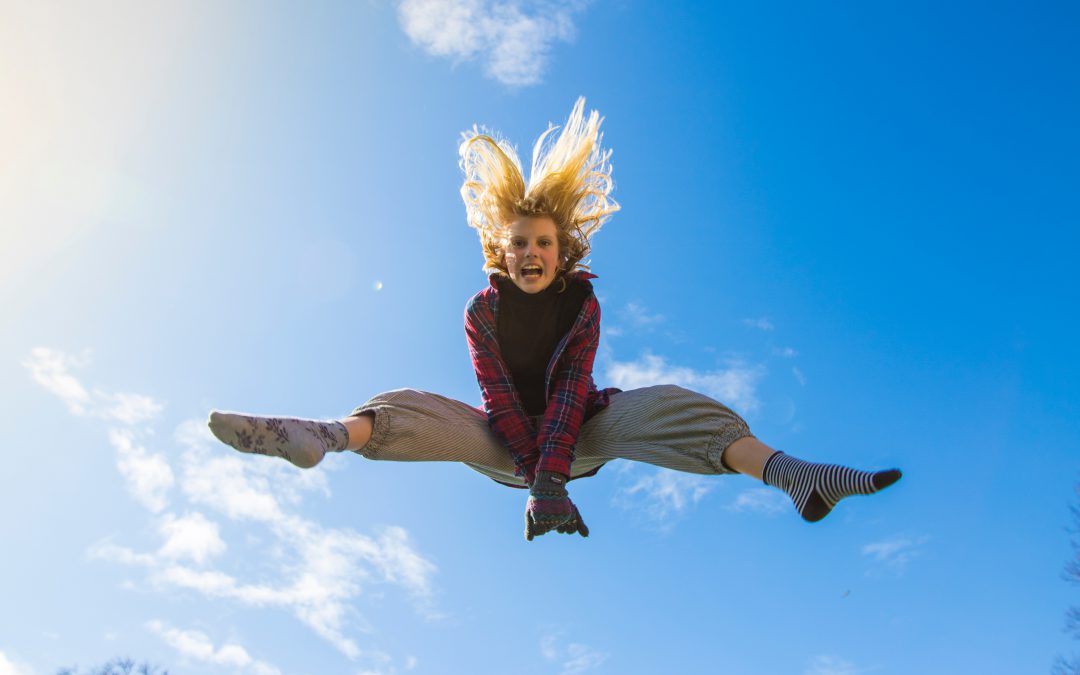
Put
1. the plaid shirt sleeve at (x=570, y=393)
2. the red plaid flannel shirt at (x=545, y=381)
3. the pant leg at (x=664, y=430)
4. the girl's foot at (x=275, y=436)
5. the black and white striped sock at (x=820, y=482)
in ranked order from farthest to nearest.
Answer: the red plaid flannel shirt at (x=545, y=381), the plaid shirt sleeve at (x=570, y=393), the pant leg at (x=664, y=430), the girl's foot at (x=275, y=436), the black and white striped sock at (x=820, y=482)

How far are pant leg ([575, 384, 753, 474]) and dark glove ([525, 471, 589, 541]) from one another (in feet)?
1.45

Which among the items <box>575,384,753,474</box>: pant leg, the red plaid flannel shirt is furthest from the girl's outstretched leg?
the red plaid flannel shirt

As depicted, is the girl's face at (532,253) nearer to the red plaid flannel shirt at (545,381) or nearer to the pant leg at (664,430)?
the red plaid flannel shirt at (545,381)

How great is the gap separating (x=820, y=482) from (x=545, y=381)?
1.82 meters

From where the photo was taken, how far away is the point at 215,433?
3.45 meters

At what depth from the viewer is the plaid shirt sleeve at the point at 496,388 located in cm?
478

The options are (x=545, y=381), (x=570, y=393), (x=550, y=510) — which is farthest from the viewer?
(x=545, y=381)

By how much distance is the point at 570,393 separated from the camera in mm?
4734

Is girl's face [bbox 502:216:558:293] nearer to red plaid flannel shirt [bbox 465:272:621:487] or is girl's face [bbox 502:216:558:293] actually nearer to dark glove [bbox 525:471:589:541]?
red plaid flannel shirt [bbox 465:272:621:487]

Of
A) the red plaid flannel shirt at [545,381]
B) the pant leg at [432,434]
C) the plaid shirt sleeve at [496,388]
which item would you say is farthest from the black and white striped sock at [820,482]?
the pant leg at [432,434]

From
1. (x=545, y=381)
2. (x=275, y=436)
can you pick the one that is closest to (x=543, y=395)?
(x=545, y=381)

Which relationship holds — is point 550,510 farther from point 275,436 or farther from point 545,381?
point 275,436

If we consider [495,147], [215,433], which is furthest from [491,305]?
[215,433]

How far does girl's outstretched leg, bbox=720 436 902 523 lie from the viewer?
11.1 ft
